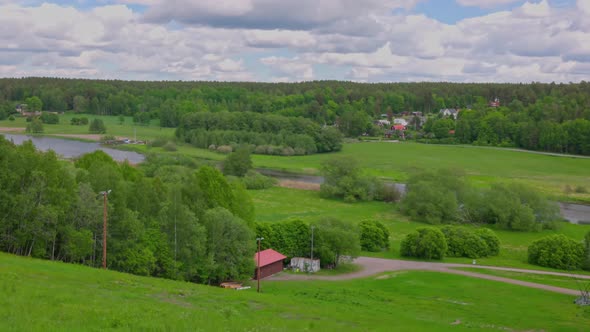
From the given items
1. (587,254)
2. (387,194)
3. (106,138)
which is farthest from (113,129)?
(587,254)

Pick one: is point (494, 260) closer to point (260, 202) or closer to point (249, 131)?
point (260, 202)

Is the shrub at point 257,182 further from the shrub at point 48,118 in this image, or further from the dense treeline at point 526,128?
the shrub at point 48,118

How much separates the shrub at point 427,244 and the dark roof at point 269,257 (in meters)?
13.6

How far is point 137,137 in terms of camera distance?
153000 millimetres

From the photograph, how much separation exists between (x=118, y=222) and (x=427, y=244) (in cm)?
2892

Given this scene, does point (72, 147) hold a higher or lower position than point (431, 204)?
higher

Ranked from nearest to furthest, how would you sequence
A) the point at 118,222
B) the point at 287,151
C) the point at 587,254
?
the point at 118,222, the point at 587,254, the point at 287,151

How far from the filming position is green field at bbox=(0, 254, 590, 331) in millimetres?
16984

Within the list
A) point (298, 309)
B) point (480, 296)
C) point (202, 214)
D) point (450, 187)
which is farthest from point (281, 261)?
point (450, 187)

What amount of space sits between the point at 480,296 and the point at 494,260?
15.9m

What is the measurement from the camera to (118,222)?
114 ft

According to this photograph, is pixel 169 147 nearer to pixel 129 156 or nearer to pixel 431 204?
pixel 129 156

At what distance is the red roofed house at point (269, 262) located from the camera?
43.5 metres

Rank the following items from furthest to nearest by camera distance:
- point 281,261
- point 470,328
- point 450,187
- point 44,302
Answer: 1. point 450,187
2. point 281,261
3. point 470,328
4. point 44,302
